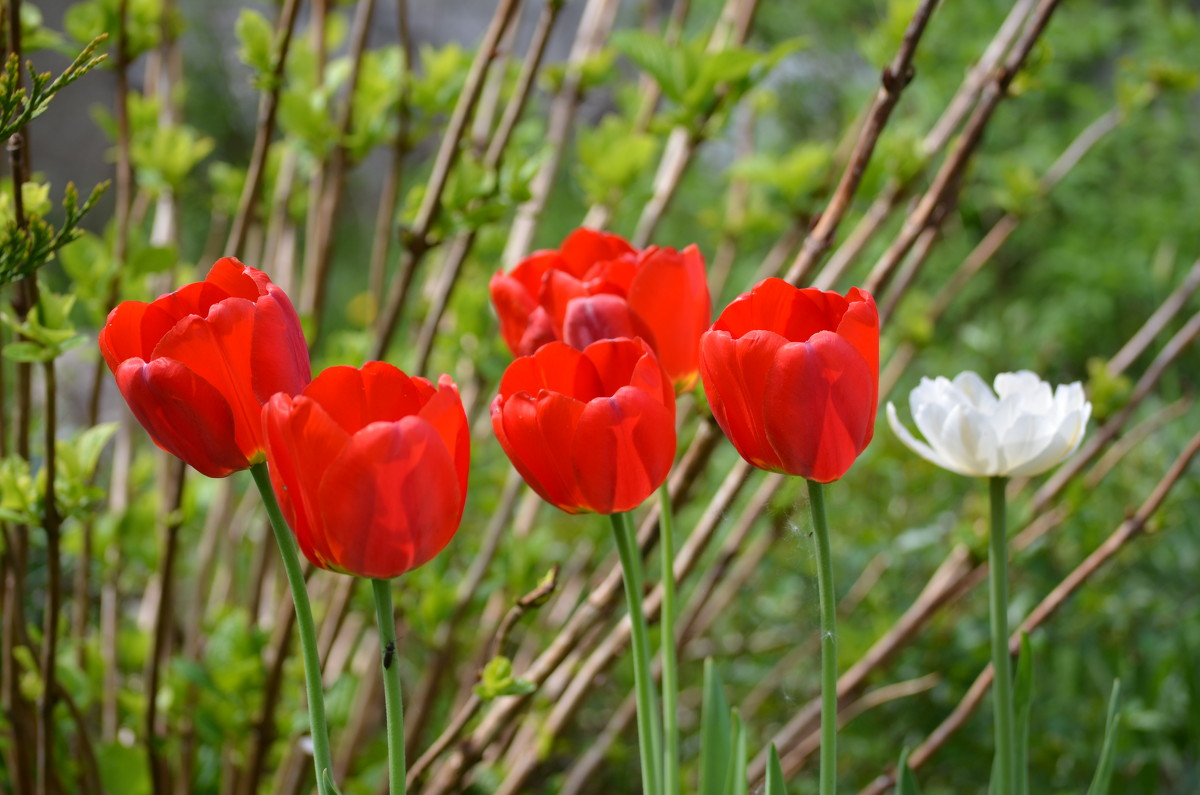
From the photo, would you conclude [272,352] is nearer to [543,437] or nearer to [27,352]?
[543,437]

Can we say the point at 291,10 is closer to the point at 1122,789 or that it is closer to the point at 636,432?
the point at 636,432

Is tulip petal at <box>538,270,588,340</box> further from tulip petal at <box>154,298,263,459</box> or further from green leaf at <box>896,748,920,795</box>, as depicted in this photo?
green leaf at <box>896,748,920,795</box>

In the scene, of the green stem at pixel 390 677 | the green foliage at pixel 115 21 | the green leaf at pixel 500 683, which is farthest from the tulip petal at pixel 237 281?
Answer: the green foliage at pixel 115 21

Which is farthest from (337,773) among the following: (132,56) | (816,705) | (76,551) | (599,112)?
(599,112)

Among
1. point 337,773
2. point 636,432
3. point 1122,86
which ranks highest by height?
point 1122,86

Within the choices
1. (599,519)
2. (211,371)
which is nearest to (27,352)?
(211,371)

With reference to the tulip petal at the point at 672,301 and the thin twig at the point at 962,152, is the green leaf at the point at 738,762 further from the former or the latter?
the thin twig at the point at 962,152
